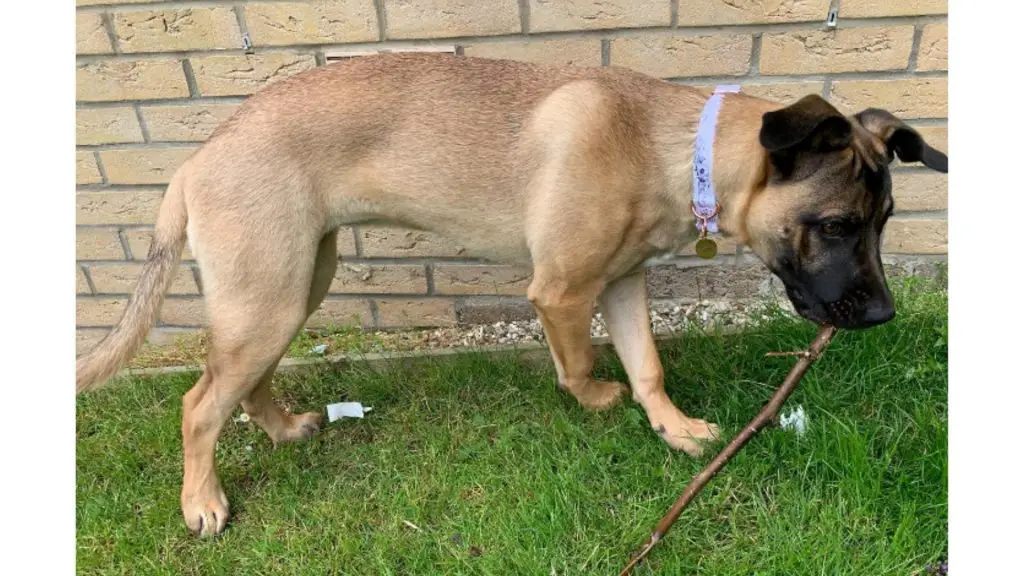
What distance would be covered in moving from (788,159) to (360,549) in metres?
2.23

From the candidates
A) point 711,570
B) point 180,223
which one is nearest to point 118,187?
point 180,223

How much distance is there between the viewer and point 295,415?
377cm

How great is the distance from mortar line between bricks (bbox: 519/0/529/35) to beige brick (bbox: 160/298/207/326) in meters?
2.47

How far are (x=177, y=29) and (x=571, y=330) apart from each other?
2.48 meters

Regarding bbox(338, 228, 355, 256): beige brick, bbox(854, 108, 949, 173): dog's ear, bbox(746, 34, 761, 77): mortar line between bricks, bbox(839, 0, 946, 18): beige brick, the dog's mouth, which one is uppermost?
bbox(839, 0, 946, 18): beige brick

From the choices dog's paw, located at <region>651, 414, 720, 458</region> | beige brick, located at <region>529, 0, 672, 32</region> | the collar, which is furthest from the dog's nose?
beige brick, located at <region>529, 0, 672, 32</region>

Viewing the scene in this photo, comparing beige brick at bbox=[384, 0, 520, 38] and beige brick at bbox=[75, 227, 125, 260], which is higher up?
beige brick at bbox=[384, 0, 520, 38]

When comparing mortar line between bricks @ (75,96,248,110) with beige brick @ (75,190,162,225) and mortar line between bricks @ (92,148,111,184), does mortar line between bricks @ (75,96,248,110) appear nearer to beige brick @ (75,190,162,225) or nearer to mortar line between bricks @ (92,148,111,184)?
mortar line between bricks @ (92,148,111,184)

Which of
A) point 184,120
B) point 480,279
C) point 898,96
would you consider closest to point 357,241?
point 480,279

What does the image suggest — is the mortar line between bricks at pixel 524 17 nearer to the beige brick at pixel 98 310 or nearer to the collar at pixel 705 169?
the collar at pixel 705 169

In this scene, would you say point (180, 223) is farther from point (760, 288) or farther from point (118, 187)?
point (760, 288)

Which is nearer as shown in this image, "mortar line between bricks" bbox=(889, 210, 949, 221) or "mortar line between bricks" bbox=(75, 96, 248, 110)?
"mortar line between bricks" bbox=(75, 96, 248, 110)

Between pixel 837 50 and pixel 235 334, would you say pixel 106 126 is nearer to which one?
pixel 235 334

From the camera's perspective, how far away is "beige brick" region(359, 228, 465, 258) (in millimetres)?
4172
